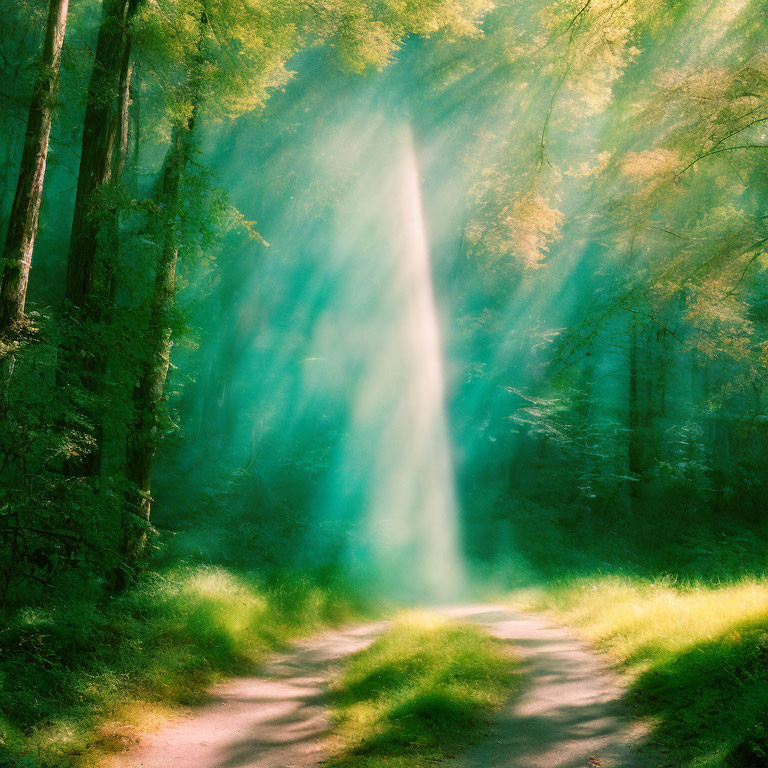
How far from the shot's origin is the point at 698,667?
545cm

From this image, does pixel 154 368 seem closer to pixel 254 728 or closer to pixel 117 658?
pixel 117 658

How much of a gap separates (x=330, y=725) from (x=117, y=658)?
231cm

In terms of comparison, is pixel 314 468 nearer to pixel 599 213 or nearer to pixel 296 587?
pixel 296 587

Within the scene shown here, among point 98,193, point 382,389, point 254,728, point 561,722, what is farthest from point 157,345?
point 382,389

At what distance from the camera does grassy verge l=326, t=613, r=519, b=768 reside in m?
4.68

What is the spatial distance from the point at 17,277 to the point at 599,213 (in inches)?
595

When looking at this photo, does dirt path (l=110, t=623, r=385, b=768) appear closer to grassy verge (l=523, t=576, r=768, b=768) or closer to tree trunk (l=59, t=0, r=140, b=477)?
grassy verge (l=523, t=576, r=768, b=768)

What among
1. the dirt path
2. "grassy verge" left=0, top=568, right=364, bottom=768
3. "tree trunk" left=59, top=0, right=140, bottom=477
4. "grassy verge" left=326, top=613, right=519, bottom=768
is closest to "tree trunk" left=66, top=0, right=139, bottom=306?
"tree trunk" left=59, top=0, right=140, bottom=477

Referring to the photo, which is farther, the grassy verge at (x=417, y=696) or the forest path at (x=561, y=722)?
the grassy verge at (x=417, y=696)

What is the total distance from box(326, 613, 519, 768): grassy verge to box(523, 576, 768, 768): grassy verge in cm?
138

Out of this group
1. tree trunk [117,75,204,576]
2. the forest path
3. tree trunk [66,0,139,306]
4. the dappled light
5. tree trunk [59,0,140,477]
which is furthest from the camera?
tree trunk [117,75,204,576]

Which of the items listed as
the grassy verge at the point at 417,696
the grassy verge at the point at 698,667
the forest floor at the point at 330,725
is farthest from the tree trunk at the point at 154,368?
the grassy verge at the point at 698,667

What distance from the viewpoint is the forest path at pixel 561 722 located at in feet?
14.3

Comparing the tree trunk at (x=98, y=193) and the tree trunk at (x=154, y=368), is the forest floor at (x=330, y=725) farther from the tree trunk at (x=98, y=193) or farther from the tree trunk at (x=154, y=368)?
the tree trunk at (x=98, y=193)
